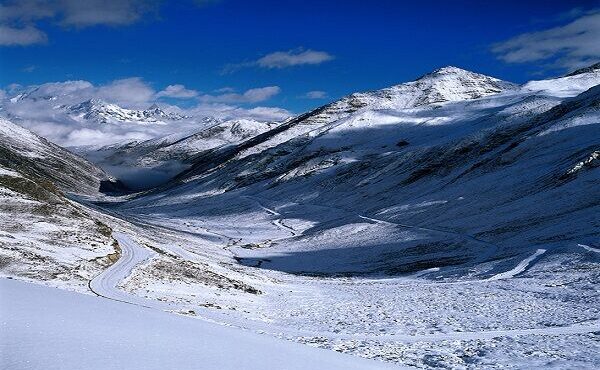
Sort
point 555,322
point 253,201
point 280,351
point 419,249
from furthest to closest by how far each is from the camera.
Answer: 1. point 253,201
2. point 419,249
3. point 555,322
4. point 280,351

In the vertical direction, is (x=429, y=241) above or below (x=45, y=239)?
below

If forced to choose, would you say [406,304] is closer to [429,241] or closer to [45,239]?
[45,239]

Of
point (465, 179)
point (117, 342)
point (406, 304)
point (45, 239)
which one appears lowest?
point (406, 304)

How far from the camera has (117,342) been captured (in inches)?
385

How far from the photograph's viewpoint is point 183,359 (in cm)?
966

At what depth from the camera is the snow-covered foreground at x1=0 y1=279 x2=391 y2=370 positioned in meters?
8.46

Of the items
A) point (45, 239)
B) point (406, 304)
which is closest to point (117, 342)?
point (406, 304)

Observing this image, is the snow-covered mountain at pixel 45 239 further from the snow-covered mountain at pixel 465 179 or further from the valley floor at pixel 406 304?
the snow-covered mountain at pixel 465 179

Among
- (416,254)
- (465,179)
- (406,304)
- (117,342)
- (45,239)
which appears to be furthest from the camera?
(465,179)

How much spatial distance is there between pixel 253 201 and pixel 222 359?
14212 cm

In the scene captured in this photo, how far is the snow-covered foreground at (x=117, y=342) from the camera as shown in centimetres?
846

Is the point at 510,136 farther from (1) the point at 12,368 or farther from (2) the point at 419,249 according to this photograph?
(1) the point at 12,368

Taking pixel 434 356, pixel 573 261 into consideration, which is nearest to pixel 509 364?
pixel 434 356

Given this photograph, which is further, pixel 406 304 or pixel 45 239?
pixel 45 239
